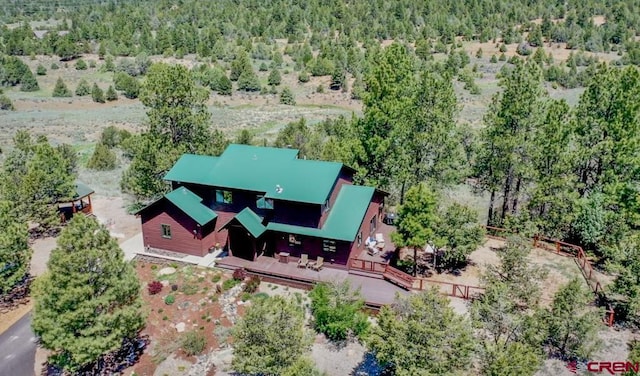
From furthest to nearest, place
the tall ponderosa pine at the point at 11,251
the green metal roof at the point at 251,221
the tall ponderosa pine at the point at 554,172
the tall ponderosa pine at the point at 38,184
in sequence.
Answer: the tall ponderosa pine at the point at 554,172 → the tall ponderosa pine at the point at 38,184 → the green metal roof at the point at 251,221 → the tall ponderosa pine at the point at 11,251

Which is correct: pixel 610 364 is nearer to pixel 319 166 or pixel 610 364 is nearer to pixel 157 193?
pixel 319 166

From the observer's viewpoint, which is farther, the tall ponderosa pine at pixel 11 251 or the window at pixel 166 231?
the window at pixel 166 231

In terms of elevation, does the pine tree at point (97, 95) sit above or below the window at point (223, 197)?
below

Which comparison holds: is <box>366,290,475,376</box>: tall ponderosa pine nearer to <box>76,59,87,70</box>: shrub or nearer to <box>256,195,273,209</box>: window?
<box>256,195,273,209</box>: window

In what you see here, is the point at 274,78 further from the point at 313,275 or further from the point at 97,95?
the point at 313,275

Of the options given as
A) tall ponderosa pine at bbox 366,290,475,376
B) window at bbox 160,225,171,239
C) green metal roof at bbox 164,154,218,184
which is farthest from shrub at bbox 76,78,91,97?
tall ponderosa pine at bbox 366,290,475,376

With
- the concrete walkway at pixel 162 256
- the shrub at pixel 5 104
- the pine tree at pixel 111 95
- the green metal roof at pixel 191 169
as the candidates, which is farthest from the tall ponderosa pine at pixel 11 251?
the pine tree at pixel 111 95
